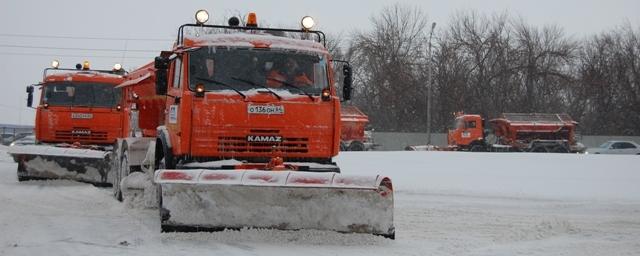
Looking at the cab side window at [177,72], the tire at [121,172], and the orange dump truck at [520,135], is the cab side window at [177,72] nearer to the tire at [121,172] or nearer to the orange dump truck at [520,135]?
the tire at [121,172]

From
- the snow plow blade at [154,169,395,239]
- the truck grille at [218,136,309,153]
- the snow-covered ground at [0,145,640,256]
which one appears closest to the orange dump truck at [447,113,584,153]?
the snow-covered ground at [0,145,640,256]

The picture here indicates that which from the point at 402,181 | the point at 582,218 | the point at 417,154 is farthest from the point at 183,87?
the point at 417,154

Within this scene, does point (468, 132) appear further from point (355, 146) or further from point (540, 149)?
point (355, 146)

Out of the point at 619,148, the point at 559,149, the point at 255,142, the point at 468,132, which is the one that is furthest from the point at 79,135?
the point at 619,148

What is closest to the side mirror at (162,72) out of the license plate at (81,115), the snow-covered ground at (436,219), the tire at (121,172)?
the snow-covered ground at (436,219)

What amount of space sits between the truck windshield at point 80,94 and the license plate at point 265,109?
938cm

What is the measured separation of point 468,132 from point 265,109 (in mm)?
35201

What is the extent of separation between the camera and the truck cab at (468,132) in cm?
4309

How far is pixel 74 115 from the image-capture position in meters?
17.8

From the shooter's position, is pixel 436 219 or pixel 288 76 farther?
pixel 436 219

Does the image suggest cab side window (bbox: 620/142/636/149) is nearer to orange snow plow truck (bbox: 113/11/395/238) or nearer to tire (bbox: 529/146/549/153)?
tire (bbox: 529/146/549/153)

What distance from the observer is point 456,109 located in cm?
5888

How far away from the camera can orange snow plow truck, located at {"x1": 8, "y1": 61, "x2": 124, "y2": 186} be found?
653 inches

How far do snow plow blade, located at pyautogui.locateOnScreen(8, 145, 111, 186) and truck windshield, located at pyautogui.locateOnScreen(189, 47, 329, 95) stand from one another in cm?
705
